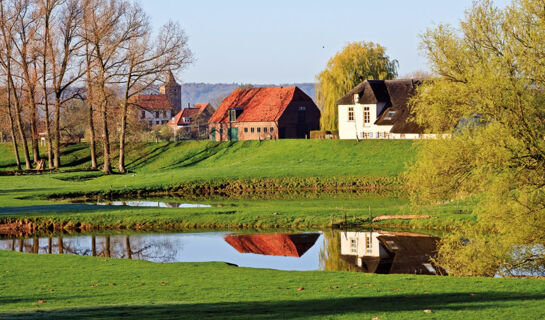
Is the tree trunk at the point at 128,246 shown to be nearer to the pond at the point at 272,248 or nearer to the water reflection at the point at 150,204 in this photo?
the pond at the point at 272,248

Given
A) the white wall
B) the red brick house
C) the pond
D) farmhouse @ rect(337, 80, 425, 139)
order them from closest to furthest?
the pond → farmhouse @ rect(337, 80, 425, 139) → the white wall → the red brick house

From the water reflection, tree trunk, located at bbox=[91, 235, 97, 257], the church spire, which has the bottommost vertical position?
tree trunk, located at bbox=[91, 235, 97, 257]

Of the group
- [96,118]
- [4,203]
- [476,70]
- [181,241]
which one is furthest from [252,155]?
[476,70]

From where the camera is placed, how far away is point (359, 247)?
112 ft

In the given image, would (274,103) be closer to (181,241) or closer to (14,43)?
(14,43)

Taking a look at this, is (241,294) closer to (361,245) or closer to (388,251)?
(388,251)

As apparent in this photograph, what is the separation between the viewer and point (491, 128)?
26.6 metres

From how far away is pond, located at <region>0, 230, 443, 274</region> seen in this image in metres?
30.8

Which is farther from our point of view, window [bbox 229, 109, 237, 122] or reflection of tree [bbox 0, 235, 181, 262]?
window [bbox 229, 109, 237, 122]

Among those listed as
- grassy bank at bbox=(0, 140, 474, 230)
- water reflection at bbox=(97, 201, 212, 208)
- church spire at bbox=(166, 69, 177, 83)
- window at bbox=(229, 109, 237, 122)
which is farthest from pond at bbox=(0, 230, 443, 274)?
window at bbox=(229, 109, 237, 122)

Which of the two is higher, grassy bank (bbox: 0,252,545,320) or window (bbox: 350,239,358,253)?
grassy bank (bbox: 0,252,545,320)

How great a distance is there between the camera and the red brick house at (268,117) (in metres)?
103

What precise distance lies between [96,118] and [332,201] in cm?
3442

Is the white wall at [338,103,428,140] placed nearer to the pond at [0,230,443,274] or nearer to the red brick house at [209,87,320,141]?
the red brick house at [209,87,320,141]
